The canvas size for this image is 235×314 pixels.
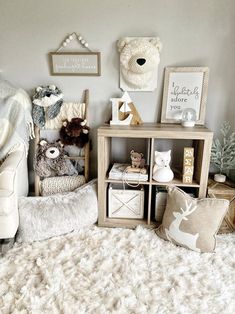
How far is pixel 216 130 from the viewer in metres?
2.08

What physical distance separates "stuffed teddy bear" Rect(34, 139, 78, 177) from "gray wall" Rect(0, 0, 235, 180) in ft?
1.52

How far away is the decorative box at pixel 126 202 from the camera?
1955mm

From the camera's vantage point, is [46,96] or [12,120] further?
[46,96]

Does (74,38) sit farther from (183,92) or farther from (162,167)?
(162,167)

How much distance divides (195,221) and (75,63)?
145 centimetres

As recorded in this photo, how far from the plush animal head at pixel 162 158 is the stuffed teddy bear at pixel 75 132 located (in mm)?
595

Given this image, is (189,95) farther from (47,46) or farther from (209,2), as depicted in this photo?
(47,46)

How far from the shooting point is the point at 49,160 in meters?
2.09

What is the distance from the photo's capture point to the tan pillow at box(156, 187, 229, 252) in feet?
5.51

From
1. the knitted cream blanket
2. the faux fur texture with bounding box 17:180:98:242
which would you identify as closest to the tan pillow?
the faux fur texture with bounding box 17:180:98:242

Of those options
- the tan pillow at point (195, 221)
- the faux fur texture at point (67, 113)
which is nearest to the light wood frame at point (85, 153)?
the faux fur texture at point (67, 113)

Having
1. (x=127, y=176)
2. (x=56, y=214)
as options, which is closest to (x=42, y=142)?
(x=56, y=214)

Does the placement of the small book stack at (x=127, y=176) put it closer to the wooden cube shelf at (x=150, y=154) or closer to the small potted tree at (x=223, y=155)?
the wooden cube shelf at (x=150, y=154)

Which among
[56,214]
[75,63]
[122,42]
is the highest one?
[122,42]
